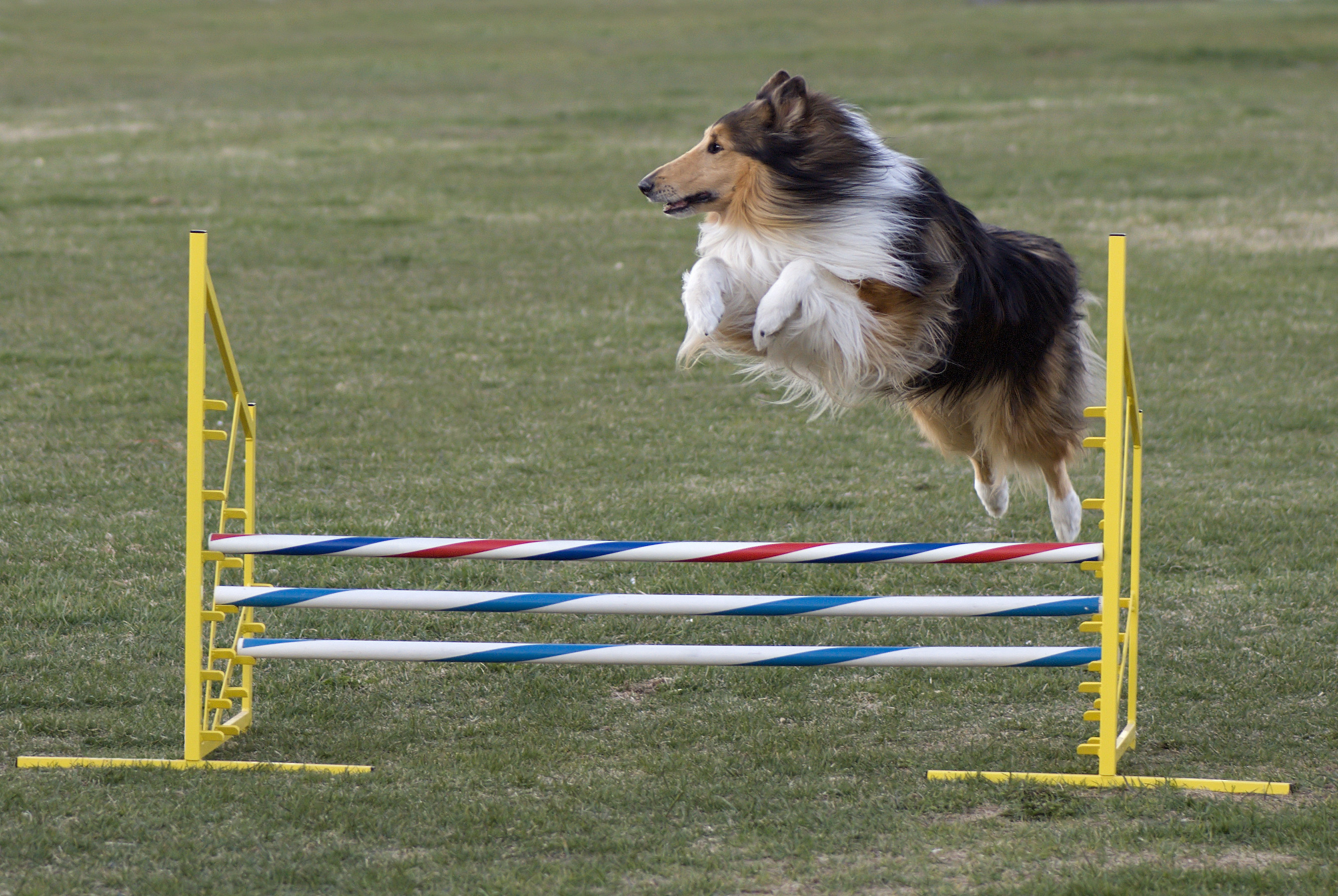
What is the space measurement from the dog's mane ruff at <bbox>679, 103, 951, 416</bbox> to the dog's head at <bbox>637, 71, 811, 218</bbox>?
0.05 meters

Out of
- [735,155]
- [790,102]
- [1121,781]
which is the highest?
[790,102]

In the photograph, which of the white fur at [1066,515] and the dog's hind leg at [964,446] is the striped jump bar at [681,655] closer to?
→ the dog's hind leg at [964,446]

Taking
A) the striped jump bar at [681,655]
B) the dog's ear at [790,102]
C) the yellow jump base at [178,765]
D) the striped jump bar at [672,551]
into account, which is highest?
the dog's ear at [790,102]

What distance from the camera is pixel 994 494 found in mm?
5898

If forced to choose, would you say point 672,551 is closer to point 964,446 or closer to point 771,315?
point 771,315

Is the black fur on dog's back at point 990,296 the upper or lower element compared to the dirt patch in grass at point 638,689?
upper

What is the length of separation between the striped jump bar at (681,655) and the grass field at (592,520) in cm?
36

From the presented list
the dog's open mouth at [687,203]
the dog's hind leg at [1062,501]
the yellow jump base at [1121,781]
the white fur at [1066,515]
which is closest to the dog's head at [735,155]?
the dog's open mouth at [687,203]

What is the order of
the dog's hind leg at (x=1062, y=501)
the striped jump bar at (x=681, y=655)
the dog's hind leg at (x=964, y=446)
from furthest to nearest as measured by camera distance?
the dog's hind leg at (x=1062, y=501) → the dog's hind leg at (x=964, y=446) → the striped jump bar at (x=681, y=655)

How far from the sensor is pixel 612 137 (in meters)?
17.7

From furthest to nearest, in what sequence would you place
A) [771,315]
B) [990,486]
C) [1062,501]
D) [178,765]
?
[990,486], [1062,501], [771,315], [178,765]

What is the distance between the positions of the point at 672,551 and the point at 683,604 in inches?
5.8

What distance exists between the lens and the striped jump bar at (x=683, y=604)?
12.5 feet

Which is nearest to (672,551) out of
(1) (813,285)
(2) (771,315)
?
(2) (771,315)
